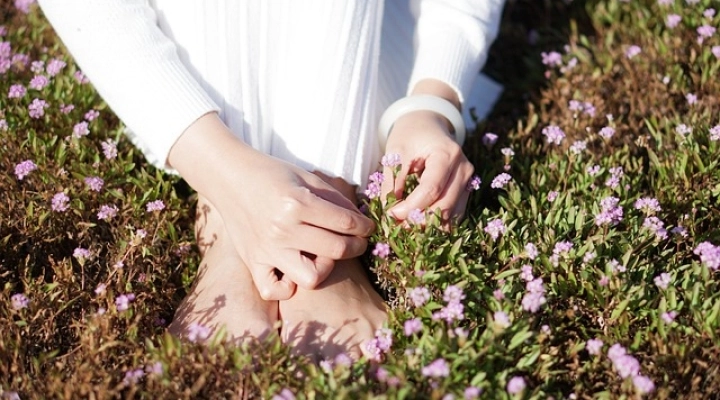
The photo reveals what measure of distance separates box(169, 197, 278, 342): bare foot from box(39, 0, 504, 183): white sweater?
293 mm

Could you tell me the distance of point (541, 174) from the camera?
2.53 m

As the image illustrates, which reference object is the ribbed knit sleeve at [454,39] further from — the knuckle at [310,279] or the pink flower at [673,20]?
the knuckle at [310,279]

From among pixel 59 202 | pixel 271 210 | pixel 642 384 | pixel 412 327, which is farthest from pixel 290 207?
pixel 642 384

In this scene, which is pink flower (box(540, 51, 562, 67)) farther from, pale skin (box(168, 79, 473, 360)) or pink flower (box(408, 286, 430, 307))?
pink flower (box(408, 286, 430, 307))

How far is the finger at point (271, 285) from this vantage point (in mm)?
2098

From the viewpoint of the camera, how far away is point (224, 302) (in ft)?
6.86

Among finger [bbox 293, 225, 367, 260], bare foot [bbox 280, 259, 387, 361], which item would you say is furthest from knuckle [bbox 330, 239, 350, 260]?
bare foot [bbox 280, 259, 387, 361]

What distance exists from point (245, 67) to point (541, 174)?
0.92 meters

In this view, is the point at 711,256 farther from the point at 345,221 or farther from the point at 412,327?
the point at 345,221

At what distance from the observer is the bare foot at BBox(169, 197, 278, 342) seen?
6.63ft

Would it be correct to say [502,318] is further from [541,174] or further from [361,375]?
[541,174]

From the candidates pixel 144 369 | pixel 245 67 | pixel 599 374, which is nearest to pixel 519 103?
pixel 245 67

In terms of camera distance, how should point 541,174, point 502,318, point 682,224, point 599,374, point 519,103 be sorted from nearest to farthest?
point 502,318 → point 599,374 → point 682,224 → point 541,174 → point 519,103

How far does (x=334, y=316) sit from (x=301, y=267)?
15 centimetres
